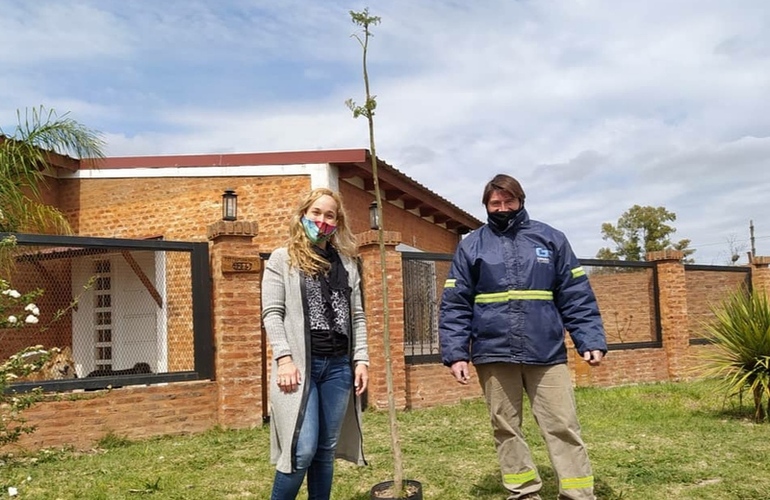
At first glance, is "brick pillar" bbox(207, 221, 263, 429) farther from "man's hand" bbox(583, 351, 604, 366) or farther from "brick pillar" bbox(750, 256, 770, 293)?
"brick pillar" bbox(750, 256, 770, 293)

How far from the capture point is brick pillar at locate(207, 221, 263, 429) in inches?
276

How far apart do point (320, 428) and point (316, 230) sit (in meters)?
0.96

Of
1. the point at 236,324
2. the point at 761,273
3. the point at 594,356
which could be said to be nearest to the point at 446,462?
the point at 594,356

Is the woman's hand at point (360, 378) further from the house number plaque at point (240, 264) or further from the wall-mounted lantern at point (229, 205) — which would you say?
the wall-mounted lantern at point (229, 205)

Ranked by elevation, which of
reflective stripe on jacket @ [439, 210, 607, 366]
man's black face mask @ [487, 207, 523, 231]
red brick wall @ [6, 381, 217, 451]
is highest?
man's black face mask @ [487, 207, 523, 231]

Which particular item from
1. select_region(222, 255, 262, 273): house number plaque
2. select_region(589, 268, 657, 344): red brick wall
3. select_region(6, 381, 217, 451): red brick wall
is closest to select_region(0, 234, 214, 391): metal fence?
select_region(6, 381, 217, 451): red brick wall

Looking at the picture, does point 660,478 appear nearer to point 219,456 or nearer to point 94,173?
point 219,456

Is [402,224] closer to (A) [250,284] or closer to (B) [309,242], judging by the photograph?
(A) [250,284]

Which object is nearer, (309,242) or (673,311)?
(309,242)

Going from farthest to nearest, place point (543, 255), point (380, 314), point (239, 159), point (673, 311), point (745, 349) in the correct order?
1. point (673, 311)
2. point (239, 159)
3. point (380, 314)
4. point (745, 349)
5. point (543, 255)

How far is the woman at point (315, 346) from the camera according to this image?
117 inches

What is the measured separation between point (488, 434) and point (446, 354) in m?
3.03

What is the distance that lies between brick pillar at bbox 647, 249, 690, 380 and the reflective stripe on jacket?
809cm

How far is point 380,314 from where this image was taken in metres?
7.86
